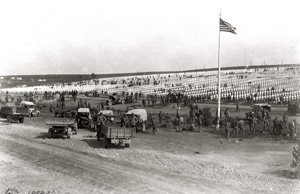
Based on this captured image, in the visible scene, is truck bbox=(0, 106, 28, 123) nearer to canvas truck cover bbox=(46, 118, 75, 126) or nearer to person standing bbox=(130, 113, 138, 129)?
canvas truck cover bbox=(46, 118, 75, 126)

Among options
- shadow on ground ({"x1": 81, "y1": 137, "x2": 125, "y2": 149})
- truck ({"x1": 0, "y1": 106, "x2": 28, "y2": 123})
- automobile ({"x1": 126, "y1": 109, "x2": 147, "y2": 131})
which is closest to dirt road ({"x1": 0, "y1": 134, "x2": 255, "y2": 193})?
shadow on ground ({"x1": 81, "y1": 137, "x2": 125, "y2": 149})

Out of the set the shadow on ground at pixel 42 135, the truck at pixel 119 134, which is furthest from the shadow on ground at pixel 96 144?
the shadow on ground at pixel 42 135

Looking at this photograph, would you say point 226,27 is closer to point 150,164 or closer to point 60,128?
point 60,128

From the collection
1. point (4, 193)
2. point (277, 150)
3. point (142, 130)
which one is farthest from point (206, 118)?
point (4, 193)

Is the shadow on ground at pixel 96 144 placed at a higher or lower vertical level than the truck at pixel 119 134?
lower

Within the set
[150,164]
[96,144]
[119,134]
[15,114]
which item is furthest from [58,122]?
[15,114]

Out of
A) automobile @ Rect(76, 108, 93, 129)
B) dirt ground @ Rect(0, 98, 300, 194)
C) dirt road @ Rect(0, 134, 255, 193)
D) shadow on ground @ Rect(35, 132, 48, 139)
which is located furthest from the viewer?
automobile @ Rect(76, 108, 93, 129)

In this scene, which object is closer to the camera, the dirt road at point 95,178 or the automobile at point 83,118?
the dirt road at point 95,178

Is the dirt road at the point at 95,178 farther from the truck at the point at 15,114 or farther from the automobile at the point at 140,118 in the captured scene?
the truck at the point at 15,114

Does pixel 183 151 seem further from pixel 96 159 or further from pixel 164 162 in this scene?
pixel 96 159
